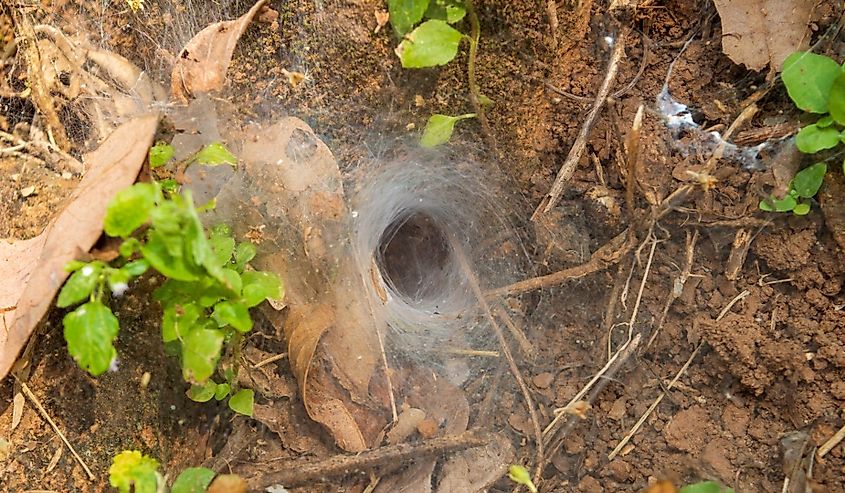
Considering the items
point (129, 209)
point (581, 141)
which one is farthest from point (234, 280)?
point (581, 141)

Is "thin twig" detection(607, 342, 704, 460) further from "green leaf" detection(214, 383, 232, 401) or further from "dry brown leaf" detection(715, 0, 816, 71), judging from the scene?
"green leaf" detection(214, 383, 232, 401)

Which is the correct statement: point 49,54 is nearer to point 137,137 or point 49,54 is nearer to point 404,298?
point 137,137

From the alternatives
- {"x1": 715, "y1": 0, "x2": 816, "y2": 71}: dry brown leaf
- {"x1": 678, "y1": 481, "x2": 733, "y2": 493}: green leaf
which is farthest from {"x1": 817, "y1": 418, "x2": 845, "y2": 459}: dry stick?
{"x1": 715, "y1": 0, "x2": 816, "y2": 71}: dry brown leaf

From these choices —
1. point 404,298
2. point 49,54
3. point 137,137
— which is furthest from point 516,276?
point 49,54

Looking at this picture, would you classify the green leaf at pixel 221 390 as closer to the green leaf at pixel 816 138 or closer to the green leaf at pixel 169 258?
the green leaf at pixel 169 258

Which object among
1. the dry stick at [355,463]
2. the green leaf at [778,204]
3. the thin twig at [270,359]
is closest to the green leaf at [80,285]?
the thin twig at [270,359]

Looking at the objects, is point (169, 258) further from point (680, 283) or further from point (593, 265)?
point (680, 283)
